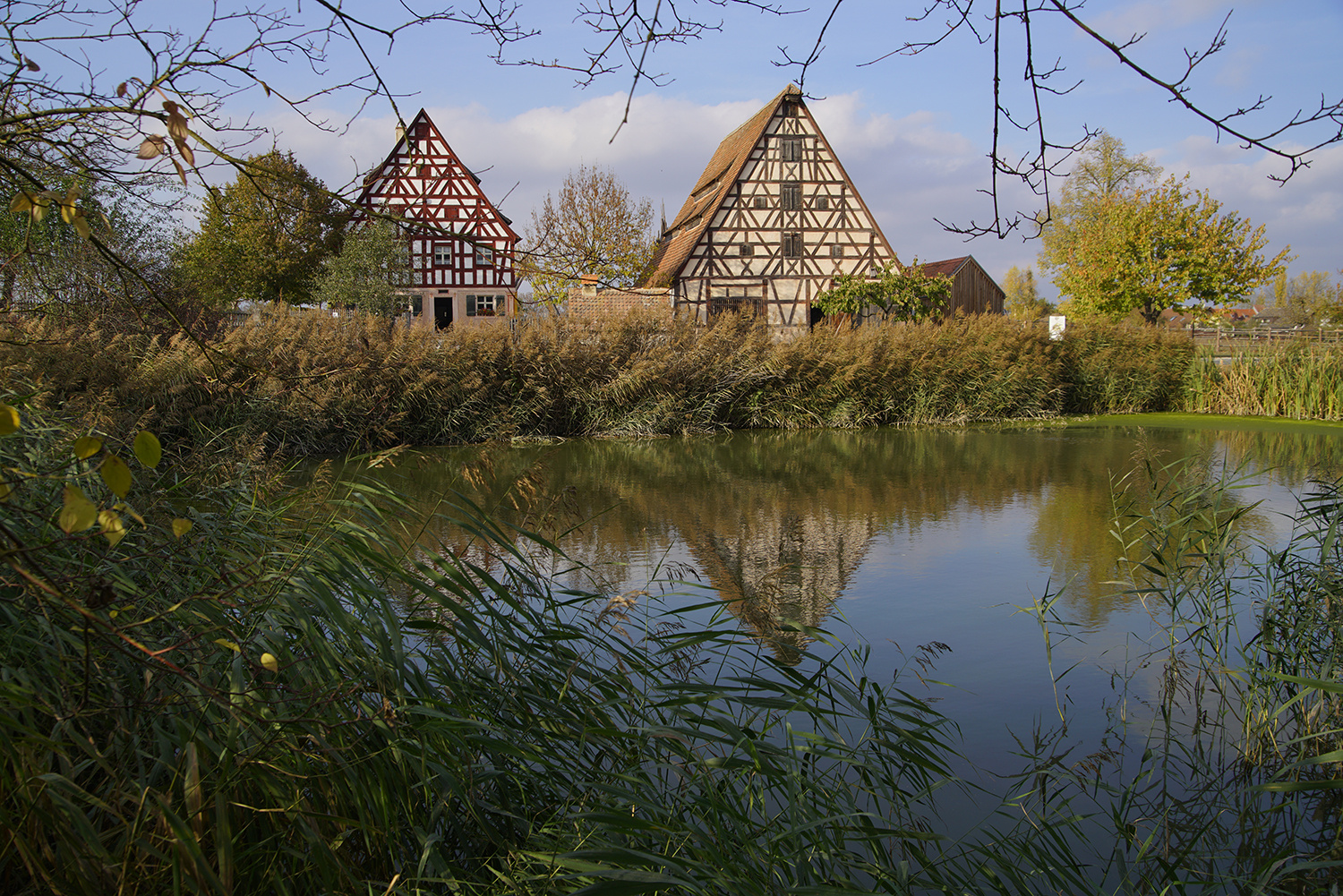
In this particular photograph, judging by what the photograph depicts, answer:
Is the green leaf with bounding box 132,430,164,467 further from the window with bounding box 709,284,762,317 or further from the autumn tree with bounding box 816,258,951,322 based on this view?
the window with bounding box 709,284,762,317

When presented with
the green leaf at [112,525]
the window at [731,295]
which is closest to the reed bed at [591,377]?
the green leaf at [112,525]

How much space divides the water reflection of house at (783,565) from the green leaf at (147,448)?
2.17 m

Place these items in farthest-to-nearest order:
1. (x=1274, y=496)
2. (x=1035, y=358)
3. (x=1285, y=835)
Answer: (x=1035, y=358), (x=1274, y=496), (x=1285, y=835)

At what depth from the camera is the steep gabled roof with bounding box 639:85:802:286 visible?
981 inches

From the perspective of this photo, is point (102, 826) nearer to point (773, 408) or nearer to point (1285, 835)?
point (1285, 835)

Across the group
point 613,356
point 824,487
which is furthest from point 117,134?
point 613,356

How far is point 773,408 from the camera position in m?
15.3

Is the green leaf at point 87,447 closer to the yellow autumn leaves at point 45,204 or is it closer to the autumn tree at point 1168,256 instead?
the yellow autumn leaves at point 45,204

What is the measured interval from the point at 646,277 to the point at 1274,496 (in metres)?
26.5

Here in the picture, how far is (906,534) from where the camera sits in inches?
263

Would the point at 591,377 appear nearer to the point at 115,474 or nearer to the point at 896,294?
the point at 896,294

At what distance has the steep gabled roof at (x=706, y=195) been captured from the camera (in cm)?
2491

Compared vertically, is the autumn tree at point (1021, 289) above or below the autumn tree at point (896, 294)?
above

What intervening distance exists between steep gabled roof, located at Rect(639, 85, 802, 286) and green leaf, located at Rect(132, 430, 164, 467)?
73.3ft
